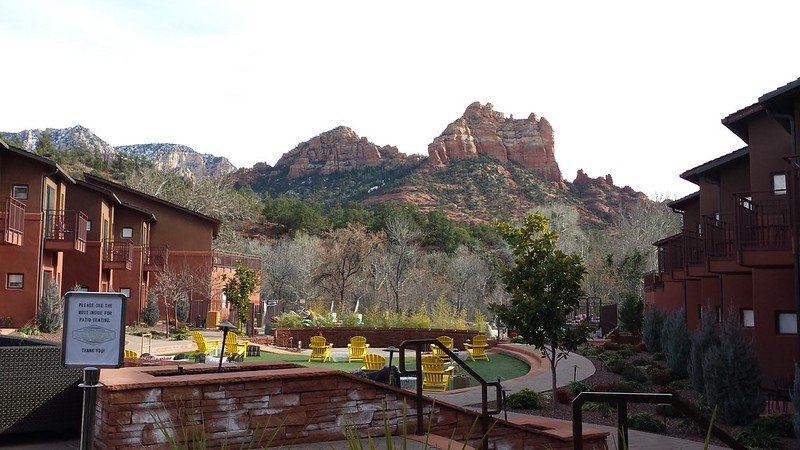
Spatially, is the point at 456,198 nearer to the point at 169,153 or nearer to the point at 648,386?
the point at 648,386

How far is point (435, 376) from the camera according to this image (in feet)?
54.8

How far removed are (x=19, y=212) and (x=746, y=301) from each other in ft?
76.7

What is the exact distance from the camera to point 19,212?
25.2 m

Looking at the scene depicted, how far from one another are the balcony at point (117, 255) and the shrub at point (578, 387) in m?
25.0

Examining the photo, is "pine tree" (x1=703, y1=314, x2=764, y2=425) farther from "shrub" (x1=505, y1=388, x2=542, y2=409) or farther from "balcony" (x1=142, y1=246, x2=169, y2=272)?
"balcony" (x1=142, y1=246, x2=169, y2=272)

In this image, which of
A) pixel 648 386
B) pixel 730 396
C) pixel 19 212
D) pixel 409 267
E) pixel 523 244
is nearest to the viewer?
pixel 730 396

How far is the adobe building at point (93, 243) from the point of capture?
26.3m

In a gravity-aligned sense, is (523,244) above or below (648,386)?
above

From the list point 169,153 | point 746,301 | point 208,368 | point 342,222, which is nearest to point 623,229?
point 342,222

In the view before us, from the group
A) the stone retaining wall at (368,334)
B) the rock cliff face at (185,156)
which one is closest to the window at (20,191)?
the stone retaining wall at (368,334)

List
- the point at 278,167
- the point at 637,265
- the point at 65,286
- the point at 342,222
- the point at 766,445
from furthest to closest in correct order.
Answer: the point at 278,167 < the point at 342,222 < the point at 637,265 < the point at 65,286 < the point at 766,445

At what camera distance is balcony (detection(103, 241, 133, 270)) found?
34469 mm

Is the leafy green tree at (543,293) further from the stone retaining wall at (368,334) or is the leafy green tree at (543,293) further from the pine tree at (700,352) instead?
the stone retaining wall at (368,334)

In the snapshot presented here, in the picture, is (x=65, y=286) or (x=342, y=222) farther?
(x=342, y=222)
